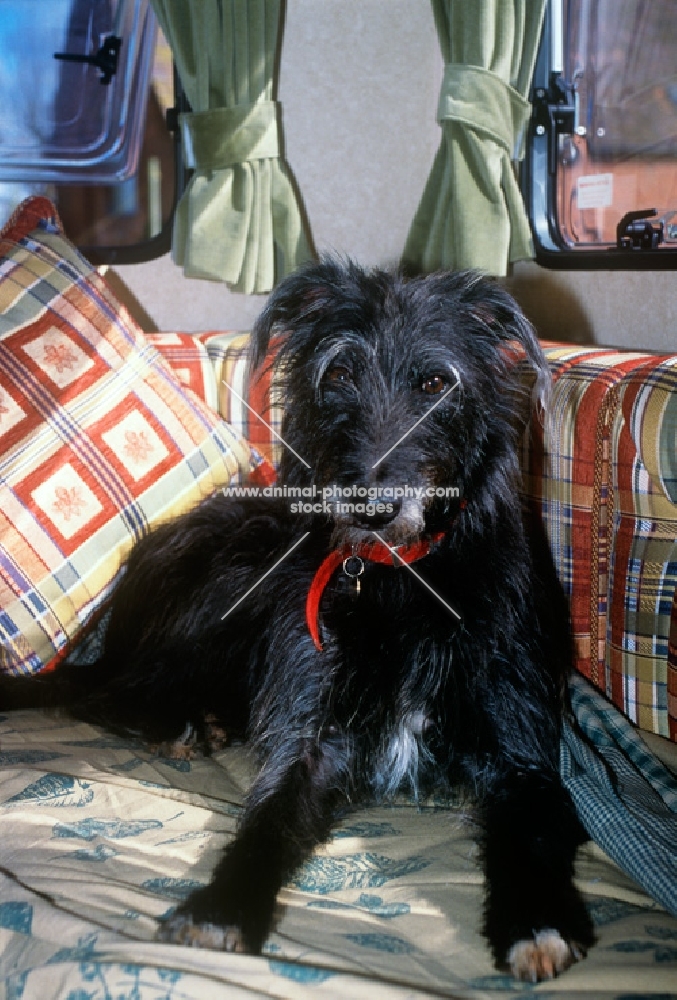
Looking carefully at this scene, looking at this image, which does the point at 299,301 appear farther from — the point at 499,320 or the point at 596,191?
the point at 596,191

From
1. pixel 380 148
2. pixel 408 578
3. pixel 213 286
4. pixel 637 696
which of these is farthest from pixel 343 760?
pixel 380 148

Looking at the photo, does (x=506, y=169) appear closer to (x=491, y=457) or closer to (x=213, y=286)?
(x=213, y=286)

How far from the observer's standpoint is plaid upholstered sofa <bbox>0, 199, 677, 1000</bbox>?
1238 mm

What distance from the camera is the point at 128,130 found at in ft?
10.6

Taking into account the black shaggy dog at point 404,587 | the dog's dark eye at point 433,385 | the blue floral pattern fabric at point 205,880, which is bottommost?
the blue floral pattern fabric at point 205,880

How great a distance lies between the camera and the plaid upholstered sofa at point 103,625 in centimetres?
124

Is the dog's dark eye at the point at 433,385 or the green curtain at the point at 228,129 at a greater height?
the green curtain at the point at 228,129

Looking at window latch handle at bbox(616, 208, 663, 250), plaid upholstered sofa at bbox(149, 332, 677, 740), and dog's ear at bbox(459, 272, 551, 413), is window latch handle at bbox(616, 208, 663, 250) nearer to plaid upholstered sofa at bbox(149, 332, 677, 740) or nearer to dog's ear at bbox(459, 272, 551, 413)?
plaid upholstered sofa at bbox(149, 332, 677, 740)

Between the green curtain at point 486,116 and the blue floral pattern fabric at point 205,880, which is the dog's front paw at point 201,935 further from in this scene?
the green curtain at point 486,116

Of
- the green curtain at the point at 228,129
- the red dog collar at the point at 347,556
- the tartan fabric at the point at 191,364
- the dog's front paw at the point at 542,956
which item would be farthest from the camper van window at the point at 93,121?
the dog's front paw at the point at 542,956

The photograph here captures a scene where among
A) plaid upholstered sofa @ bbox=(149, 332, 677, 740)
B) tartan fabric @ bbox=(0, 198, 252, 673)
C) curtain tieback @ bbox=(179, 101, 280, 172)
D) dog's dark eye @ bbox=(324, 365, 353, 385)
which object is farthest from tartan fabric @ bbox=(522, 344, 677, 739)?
curtain tieback @ bbox=(179, 101, 280, 172)

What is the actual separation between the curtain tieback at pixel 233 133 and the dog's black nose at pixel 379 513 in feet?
6.52

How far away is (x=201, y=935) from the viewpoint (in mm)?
1280

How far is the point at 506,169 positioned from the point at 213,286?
120 cm
